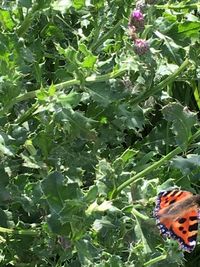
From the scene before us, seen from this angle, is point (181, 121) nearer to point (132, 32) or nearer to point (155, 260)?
point (132, 32)

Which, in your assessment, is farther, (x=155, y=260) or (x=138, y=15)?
(x=138, y=15)

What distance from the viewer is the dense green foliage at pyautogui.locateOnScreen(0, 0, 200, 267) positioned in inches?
89.7

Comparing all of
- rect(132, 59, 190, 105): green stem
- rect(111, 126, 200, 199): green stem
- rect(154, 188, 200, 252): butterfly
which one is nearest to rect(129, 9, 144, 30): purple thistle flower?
rect(132, 59, 190, 105): green stem

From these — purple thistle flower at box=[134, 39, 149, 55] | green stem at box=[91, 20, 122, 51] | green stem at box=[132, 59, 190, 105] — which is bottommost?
green stem at box=[132, 59, 190, 105]

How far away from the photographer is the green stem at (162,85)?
256 cm

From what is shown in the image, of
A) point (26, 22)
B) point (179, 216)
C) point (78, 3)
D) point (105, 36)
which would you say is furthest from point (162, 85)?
point (179, 216)

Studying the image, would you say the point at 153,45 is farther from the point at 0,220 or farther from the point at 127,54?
the point at 0,220

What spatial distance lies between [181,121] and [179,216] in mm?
370

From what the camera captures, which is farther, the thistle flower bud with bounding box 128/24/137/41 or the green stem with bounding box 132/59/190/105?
the green stem with bounding box 132/59/190/105

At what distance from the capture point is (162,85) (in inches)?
107

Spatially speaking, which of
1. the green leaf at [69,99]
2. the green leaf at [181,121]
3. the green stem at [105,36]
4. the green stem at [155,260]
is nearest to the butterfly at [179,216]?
the green stem at [155,260]

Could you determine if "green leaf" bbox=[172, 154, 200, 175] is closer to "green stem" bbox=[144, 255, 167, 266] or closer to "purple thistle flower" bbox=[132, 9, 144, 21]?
"green stem" bbox=[144, 255, 167, 266]

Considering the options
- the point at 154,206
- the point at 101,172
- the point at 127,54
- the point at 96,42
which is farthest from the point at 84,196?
the point at 96,42

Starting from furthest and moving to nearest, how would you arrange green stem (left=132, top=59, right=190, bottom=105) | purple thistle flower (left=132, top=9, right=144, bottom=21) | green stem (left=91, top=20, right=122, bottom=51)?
green stem (left=91, top=20, right=122, bottom=51) < green stem (left=132, top=59, right=190, bottom=105) < purple thistle flower (left=132, top=9, right=144, bottom=21)
